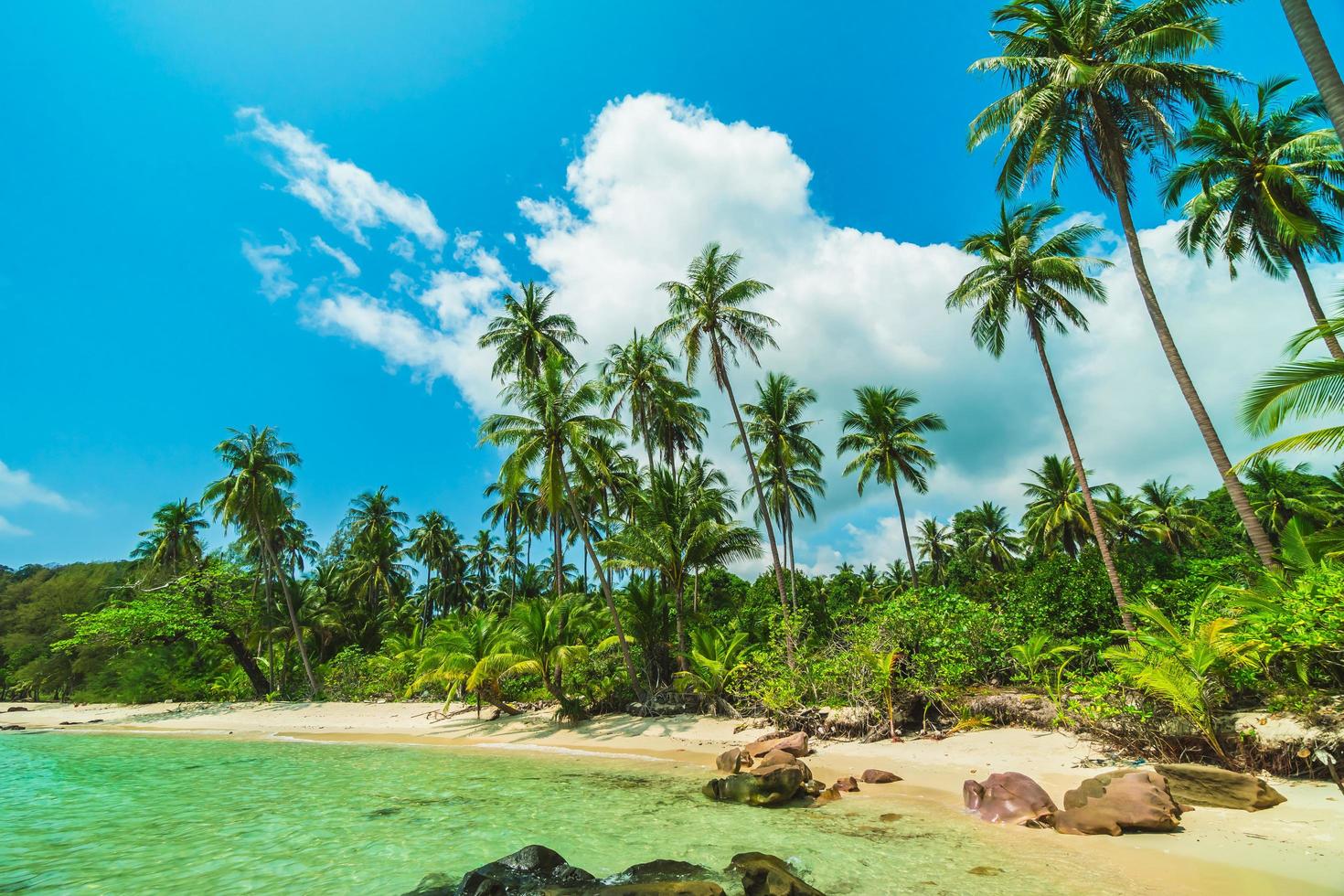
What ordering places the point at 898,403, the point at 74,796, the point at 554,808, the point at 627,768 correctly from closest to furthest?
the point at 554,808 → the point at 74,796 → the point at 627,768 → the point at 898,403

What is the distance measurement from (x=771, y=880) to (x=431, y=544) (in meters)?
45.4

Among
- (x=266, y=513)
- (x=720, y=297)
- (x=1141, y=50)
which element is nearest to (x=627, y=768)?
(x=720, y=297)

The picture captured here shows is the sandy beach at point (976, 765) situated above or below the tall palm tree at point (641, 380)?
below

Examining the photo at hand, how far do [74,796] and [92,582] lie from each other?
47900 millimetres

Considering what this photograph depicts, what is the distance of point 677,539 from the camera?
67.5 feet

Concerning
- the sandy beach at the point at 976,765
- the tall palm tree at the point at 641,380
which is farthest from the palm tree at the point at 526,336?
the sandy beach at the point at 976,765

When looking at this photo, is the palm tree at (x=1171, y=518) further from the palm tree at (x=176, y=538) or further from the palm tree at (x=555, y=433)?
the palm tree at (x=176, y=538)

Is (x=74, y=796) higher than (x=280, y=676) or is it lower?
lower

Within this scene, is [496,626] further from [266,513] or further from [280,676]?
[280,676]

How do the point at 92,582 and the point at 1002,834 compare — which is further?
the point at 92,582

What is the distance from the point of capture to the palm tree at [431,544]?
152ft

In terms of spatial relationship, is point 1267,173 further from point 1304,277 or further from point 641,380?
point 641,380

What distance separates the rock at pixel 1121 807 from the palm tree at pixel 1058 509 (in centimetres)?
3167

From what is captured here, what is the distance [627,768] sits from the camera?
13.4m
